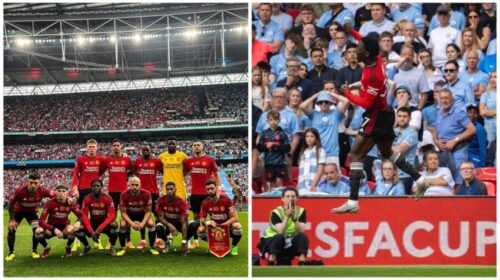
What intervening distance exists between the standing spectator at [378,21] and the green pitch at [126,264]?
2376 millimetres

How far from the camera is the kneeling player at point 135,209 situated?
5.05 meters

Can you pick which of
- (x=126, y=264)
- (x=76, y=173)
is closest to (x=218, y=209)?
(x=126, y=264)

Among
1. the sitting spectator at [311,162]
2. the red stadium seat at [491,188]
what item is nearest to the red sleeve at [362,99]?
the sitting spectator at [311,162]

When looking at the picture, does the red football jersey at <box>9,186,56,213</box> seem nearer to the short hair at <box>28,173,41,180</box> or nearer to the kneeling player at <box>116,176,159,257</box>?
the short hair at <box>28,173,41,180</box>

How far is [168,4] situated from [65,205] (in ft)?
7.13

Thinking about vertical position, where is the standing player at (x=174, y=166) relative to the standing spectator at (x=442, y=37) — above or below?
below

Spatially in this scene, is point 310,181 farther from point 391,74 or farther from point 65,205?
point 65,205

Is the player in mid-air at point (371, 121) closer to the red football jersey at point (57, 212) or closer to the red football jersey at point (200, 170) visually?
the red football jersey at point (200, 170)

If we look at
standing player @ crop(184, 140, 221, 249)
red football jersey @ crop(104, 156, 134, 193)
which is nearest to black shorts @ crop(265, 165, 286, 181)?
standing player @ crop(184, 140, 221, 249)

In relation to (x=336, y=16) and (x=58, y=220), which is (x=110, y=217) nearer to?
(x=58, y=220)

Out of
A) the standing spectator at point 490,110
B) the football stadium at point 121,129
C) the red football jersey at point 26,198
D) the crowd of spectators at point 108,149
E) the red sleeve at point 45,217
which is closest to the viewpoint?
the standing spectator at point 490,110

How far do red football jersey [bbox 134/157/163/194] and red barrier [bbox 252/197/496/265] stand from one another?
1189 mm

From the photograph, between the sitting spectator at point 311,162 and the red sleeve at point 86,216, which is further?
the red sleeve at point 86,216

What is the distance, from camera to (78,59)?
577 centimetres
